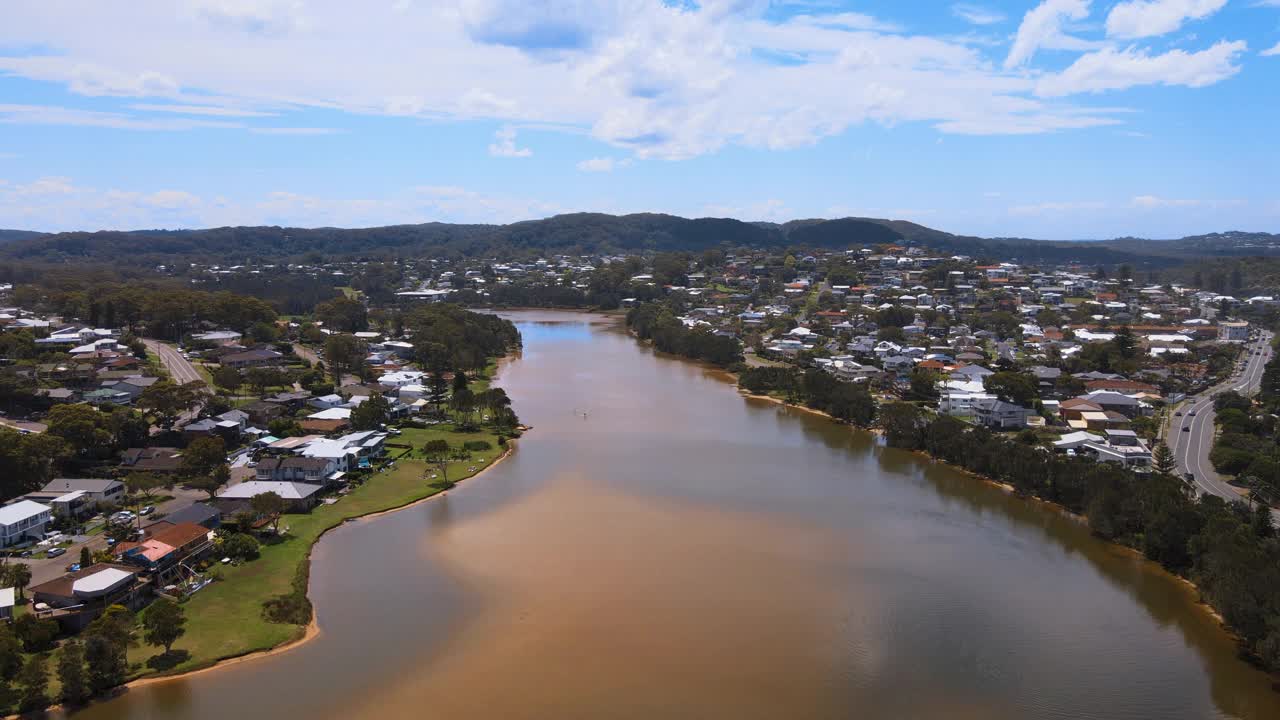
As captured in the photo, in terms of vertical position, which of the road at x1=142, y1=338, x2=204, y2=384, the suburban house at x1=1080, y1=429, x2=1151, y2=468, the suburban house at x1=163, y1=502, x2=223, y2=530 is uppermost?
the road at x1=142, y1=338, x2=204, y2=384

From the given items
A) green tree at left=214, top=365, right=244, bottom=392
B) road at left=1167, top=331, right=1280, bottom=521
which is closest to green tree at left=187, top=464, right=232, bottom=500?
green tree at left=214, top=365, right=244, bottom=392

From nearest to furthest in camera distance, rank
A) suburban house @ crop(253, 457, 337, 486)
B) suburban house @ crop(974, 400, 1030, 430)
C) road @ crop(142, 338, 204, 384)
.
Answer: suburban house @ crop(253, 457, 337, 486) → suburban house @ crop(974, 400, 1030, 430) → road @ crop(142, 338, 204, 384)

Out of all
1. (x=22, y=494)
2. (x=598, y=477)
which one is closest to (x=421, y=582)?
(x=598, y=477)

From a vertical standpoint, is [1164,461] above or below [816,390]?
above

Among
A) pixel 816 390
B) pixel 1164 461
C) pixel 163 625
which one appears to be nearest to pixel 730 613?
pixel 163 625

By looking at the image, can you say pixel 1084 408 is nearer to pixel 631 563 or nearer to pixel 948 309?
pixel 631 563

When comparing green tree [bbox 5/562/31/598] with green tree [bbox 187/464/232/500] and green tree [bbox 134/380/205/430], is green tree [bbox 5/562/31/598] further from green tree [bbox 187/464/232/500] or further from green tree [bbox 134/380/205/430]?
green tree [bbox 134/380/205/430]

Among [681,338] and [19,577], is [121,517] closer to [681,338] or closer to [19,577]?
[19,577]

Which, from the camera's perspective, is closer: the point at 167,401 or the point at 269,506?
the point at 269,506

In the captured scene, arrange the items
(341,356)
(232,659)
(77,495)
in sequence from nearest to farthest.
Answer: (232,659)
(77,495)
(341,356)
